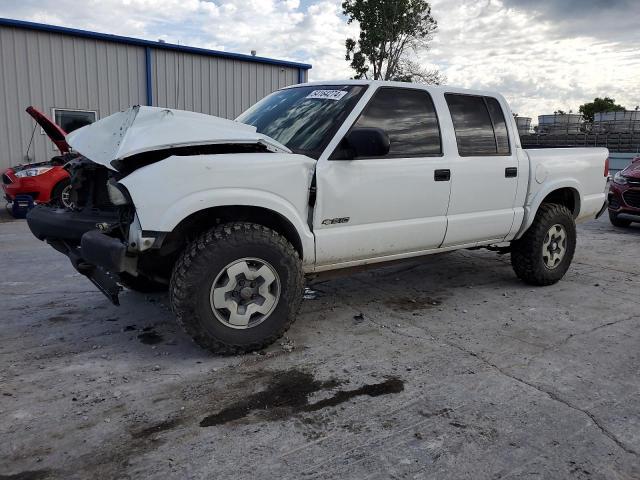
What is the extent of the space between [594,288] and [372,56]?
29.5 meters

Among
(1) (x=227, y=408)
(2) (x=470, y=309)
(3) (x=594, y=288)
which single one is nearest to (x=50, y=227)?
(1) (x=227, y=408)

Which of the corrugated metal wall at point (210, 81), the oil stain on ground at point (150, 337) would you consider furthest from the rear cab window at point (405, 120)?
the corrugated metal wall at point (210, 81)

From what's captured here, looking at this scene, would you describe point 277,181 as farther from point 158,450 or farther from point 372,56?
point 372,56

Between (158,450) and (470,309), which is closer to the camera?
(158,450)

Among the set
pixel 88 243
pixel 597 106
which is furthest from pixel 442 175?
pixel 597 106

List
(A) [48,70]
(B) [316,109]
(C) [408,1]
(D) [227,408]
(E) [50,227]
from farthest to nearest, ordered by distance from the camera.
Answer: (C) [408,1], (A) [48,70], (B) [316,109], (E) [50,227], (D) [227,408]

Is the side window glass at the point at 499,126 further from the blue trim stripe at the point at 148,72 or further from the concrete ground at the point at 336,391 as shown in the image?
the blue trim stripe at the point at 148,72

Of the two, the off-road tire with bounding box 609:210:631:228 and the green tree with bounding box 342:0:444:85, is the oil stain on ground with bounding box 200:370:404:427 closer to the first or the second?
the off-road tire with bounding box 609:210:631:228

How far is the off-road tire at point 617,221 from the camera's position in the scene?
9.53 metres

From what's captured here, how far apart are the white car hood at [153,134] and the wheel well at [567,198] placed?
130 inches

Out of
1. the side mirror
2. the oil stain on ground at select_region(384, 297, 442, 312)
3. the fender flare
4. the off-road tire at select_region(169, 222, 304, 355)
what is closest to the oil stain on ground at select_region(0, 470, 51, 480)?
the off-road tire at select_region(169, 222, 304, 355)

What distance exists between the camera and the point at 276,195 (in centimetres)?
348

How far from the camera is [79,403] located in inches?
112

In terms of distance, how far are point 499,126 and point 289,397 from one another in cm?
338
